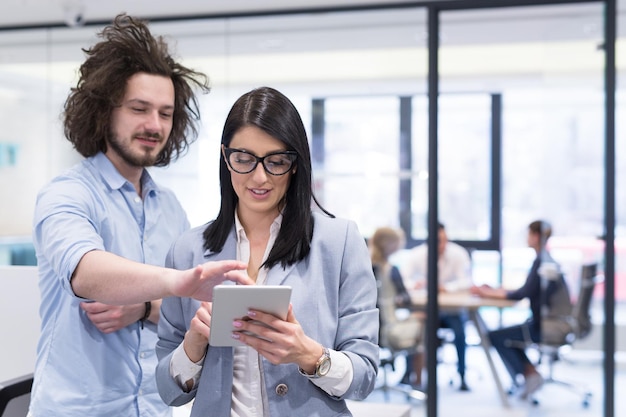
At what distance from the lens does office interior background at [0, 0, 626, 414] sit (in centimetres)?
450

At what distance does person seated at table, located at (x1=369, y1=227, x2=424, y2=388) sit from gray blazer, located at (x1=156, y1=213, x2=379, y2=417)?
120 inches

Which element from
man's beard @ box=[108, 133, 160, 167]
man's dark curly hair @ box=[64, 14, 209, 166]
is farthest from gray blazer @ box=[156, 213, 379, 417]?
man's dark curly hair @ box=[64, 14, 209, 166]

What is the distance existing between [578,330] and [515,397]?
1.98ft

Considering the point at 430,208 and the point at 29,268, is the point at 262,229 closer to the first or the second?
the point at 29,268

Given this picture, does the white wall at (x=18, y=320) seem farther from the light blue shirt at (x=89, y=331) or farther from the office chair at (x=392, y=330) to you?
the office chair at (x=392, y=330)

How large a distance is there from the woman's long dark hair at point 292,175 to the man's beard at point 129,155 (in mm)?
481

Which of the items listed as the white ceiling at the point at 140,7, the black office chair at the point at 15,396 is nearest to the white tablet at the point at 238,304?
the black office chair at the point at 15,396

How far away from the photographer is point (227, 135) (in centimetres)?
162

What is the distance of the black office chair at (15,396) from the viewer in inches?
89.7

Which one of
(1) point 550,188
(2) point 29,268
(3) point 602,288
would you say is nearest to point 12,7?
(2) point 29,268

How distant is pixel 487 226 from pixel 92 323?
125 inches

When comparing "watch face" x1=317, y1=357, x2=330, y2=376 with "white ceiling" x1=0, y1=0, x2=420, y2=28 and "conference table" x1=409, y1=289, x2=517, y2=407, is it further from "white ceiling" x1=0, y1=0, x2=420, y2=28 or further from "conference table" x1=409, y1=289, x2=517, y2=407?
"white ceiling" x1=0, y1=0, x2=420, y2=28

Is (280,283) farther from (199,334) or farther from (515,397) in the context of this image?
(515,397)

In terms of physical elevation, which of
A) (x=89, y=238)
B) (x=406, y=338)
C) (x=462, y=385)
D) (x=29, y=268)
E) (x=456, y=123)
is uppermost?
(x=456, y=123)
